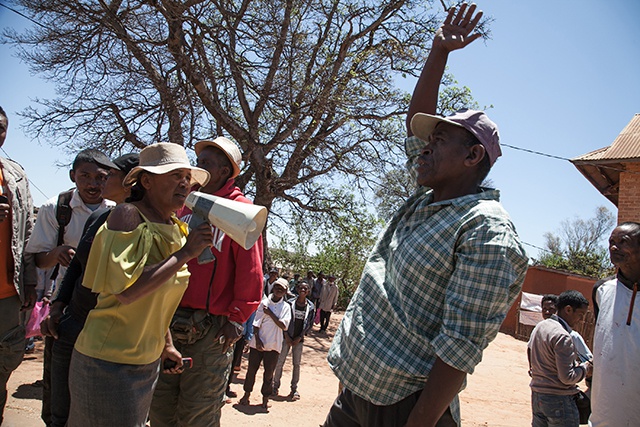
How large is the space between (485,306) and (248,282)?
1.79 m

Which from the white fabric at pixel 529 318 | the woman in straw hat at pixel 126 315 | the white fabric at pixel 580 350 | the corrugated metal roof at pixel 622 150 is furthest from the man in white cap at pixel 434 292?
the white fabric at pixel 529 318

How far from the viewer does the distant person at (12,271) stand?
10.2 ft

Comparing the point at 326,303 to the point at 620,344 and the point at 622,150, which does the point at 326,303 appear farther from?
the point at 620,344

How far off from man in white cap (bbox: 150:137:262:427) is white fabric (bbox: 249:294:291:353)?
4.91 meters

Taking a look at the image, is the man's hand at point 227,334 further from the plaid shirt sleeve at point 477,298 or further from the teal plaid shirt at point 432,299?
the plaid shirt sleeve at point 477,298

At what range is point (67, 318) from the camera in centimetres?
288

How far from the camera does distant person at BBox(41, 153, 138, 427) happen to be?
9.18 feet

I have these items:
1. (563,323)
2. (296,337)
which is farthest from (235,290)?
(296,337)

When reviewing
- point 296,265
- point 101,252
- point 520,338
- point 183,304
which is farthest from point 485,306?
point 296,265

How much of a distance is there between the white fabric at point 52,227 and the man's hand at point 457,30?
281 centimetres

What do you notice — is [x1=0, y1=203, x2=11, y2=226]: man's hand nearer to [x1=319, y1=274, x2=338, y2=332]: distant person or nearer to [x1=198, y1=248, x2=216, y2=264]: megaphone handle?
[x1=198, y1=248, x2=216, y2=264]: megaphone handle

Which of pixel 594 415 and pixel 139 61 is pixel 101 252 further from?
pixel 139 61

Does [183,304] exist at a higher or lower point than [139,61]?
lower

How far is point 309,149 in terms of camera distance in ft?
43.7
